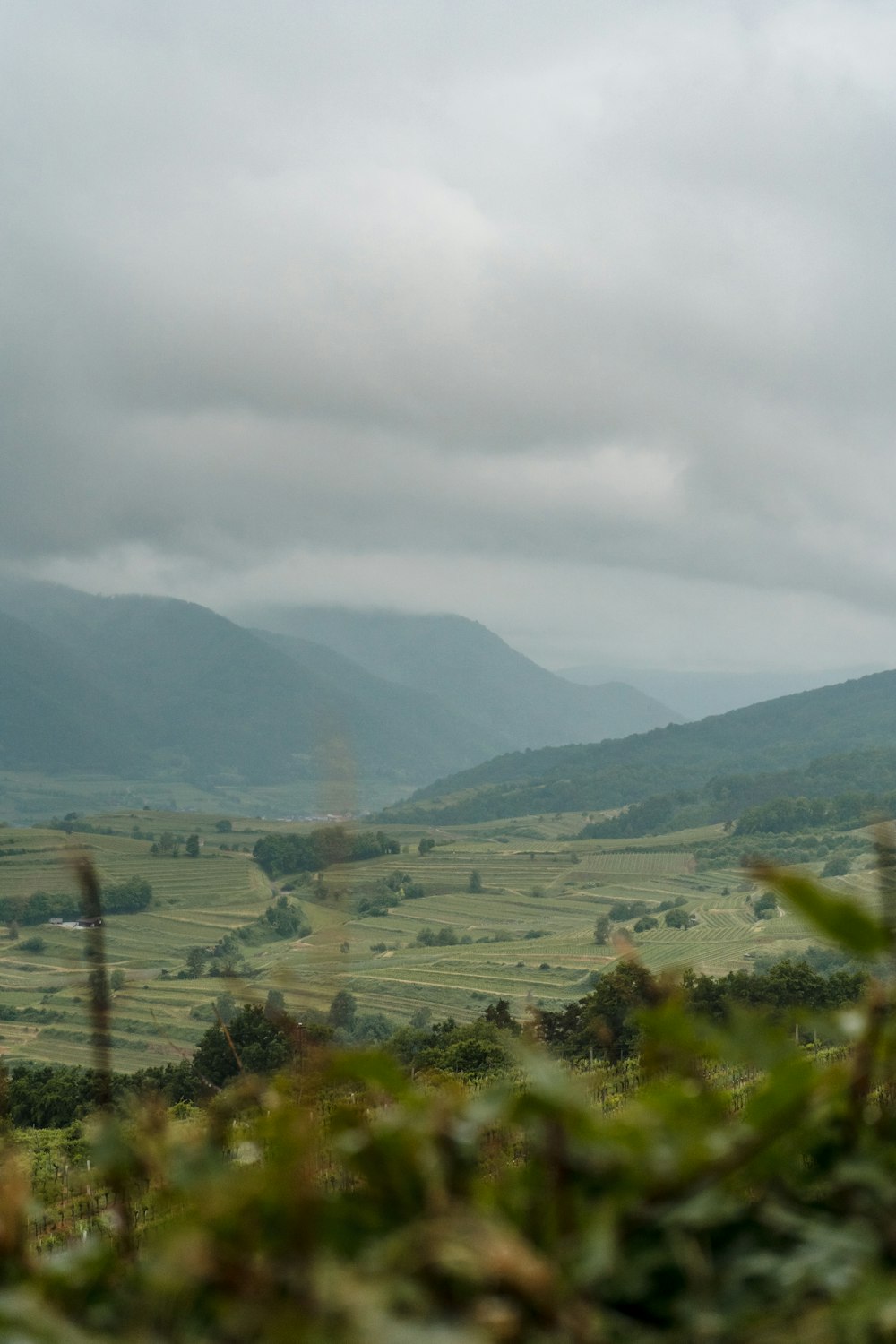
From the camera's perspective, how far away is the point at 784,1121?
90 cm

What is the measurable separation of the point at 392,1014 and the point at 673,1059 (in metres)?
71.2

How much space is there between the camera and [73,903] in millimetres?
105438

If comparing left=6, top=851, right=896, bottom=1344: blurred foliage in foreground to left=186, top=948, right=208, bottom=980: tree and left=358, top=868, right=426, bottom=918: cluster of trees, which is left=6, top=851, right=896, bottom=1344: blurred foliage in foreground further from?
left=358, top=868, right=426, bottom=918: cluster of trees

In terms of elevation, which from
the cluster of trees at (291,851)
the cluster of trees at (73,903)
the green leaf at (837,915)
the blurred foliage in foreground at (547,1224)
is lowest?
the cluster of trees at (73,903)

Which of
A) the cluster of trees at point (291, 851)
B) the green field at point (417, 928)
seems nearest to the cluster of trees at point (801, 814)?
the green field at point (417, 928)

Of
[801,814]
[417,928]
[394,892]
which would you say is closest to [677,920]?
[417,928]

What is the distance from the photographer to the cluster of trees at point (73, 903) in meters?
106

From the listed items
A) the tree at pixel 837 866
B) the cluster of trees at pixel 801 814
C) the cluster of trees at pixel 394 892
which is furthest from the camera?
the cluster of trees at pixel 801 814

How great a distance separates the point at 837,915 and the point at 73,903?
112639mm

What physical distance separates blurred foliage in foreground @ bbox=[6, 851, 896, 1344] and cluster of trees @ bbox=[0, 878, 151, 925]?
108614 mm

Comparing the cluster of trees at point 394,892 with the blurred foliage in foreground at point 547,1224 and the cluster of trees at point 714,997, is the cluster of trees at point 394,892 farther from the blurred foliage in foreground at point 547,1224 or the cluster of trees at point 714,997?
the blurred foliage in foreground at point 547,1224

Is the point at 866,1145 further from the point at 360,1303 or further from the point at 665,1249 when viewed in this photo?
the point at 360,1303

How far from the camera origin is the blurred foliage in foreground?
78 cm

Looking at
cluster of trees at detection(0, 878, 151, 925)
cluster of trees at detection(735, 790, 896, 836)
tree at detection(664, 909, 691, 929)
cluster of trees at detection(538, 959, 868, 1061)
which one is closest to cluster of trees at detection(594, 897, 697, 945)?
tree at detection(664, 909, 691, 929)
